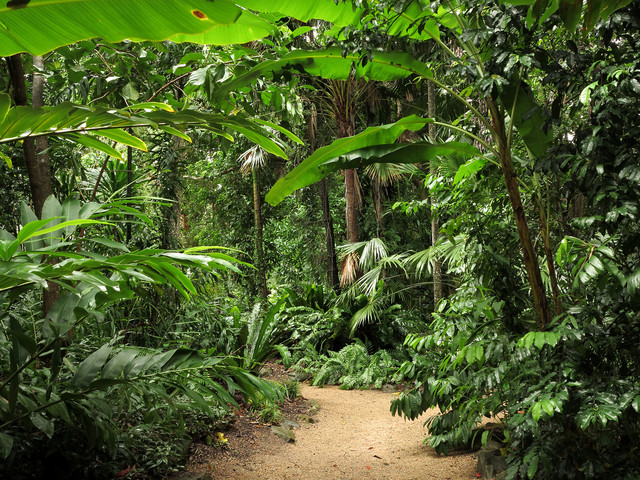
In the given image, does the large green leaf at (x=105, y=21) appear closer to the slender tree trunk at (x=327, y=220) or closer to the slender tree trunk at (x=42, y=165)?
the slender tree trunk at (x=42, y=165)

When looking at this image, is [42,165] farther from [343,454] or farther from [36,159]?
[343,454]

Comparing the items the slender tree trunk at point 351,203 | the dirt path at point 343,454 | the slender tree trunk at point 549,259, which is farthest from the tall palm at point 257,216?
the slender tree trunk at point 549,259

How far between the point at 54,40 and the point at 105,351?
1327mm

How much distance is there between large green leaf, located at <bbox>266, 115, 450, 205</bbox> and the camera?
2.91 metres

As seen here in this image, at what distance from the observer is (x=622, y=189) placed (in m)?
2.22

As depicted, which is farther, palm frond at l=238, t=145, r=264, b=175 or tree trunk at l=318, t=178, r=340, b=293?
tree trunk at l=318, t=178, r=340, b=293

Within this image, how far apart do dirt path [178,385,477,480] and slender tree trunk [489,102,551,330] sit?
1.52 meters

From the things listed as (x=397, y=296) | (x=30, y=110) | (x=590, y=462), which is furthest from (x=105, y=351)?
(x=397, y=296)

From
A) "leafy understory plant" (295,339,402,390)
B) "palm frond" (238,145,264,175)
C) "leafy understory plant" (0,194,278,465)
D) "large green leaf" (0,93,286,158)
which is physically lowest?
"leafy understory plant" (295,339,402,390)

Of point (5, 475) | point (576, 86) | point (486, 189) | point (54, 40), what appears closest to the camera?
point (54, 40)

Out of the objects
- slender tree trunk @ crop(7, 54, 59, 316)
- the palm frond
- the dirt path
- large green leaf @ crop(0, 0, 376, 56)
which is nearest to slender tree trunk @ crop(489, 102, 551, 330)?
the dirt path

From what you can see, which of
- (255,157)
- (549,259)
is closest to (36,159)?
(549,259)

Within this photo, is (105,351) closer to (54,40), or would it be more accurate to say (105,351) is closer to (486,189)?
(54,40)

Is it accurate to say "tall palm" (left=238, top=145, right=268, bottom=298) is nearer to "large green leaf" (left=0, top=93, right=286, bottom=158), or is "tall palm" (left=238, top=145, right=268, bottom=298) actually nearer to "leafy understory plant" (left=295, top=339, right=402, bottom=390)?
"leafy understory plant" (left=295, top=339, right=402, bottom=390)
